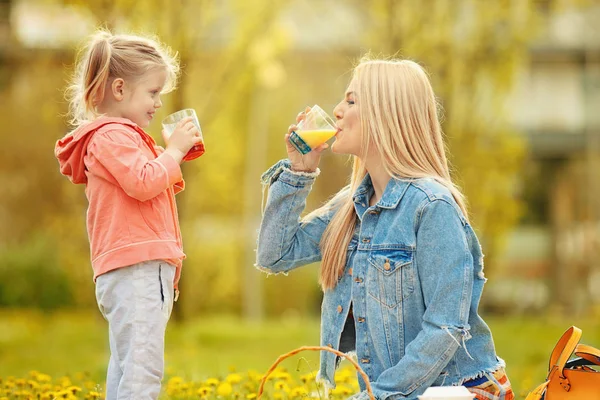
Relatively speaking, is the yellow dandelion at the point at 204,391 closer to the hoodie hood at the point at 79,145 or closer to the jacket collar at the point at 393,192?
the hoodie hood at the point at 79,145

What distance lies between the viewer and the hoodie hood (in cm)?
334

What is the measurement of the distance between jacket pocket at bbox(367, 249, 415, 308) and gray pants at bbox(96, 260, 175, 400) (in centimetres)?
78

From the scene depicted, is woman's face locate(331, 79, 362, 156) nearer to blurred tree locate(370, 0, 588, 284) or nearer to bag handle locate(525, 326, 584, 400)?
bag handle locate(525, 326, 584, 400)

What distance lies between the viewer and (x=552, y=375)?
314cm

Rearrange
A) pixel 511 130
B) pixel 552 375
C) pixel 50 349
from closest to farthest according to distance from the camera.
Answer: pixel 552 375
pixel 50 349
pixel 511 130

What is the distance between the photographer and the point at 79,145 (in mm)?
3389

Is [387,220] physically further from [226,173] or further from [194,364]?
[226,173]

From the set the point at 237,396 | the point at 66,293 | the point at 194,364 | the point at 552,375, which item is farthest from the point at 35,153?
the point at 552,375

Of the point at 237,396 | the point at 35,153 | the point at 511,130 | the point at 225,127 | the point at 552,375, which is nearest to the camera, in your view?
the point at 552,375

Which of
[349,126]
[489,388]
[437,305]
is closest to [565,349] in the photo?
[489,388]

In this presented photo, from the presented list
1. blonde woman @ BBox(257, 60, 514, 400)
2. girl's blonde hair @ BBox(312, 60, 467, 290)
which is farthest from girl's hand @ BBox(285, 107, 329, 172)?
girl's blonde hair @ BBox(312, 60, 467, 290)

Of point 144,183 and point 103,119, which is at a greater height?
point 103,119

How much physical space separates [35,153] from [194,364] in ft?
28.3

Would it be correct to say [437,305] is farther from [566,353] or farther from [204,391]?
[204,391]
